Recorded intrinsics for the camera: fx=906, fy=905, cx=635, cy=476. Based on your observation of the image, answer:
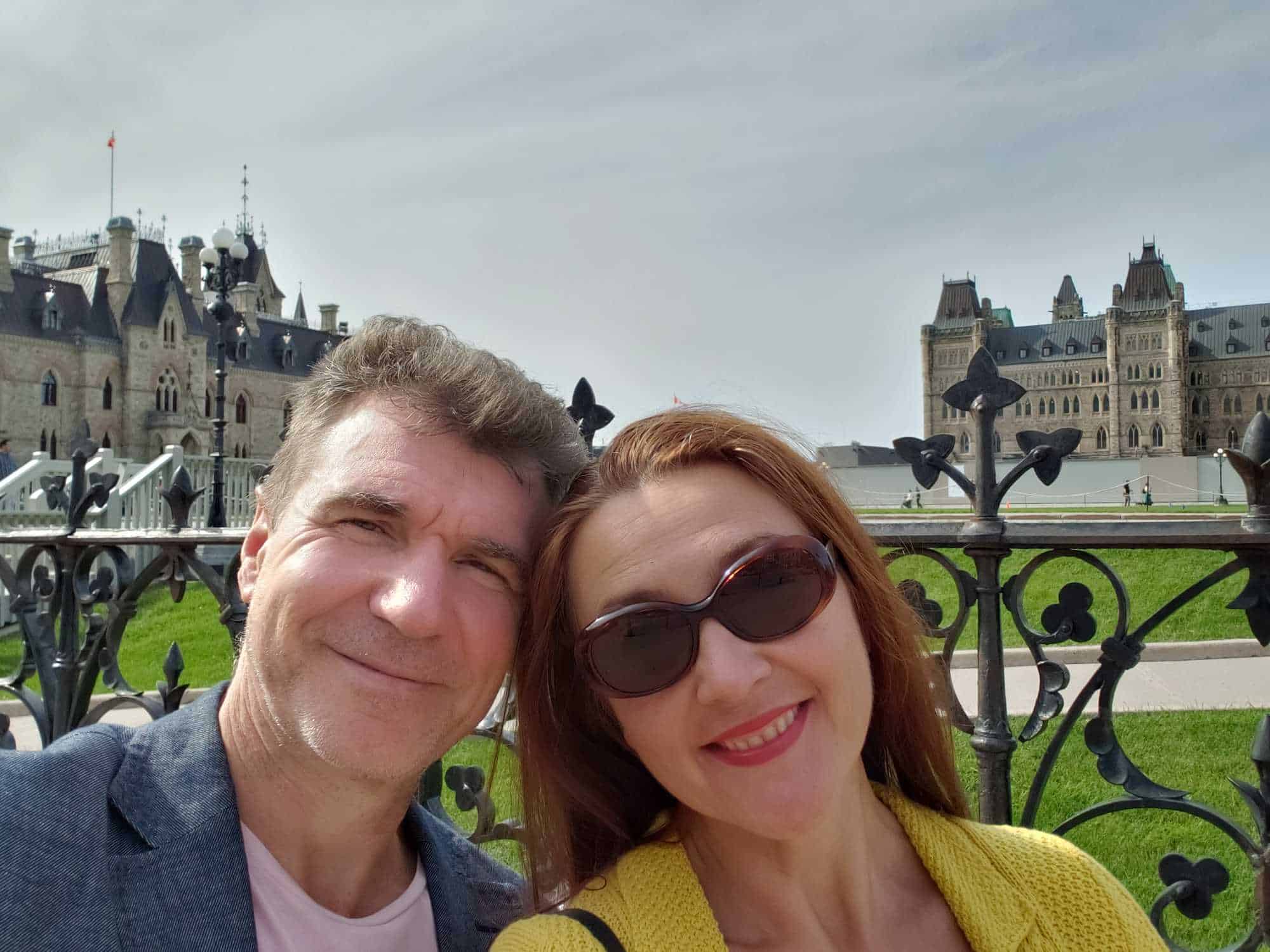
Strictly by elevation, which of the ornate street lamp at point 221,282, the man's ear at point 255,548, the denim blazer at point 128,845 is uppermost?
the ornate street lamp at point 221,282

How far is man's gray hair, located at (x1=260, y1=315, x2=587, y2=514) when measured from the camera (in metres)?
1.86

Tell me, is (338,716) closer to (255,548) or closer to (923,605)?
(255,548)

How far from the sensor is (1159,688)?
6828 millimetres

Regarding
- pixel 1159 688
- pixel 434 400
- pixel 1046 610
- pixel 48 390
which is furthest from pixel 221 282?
pixel 48 390

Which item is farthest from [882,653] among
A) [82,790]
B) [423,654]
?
[82,790]

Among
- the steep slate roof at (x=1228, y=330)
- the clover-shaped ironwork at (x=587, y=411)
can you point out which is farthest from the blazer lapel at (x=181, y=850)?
the steep slate roof at (x=1228, y=330)

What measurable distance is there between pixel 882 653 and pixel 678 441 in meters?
0.61

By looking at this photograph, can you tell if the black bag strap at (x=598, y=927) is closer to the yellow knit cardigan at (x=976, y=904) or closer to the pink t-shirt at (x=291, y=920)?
the yellow knit cardigan at (x=976, y=904)

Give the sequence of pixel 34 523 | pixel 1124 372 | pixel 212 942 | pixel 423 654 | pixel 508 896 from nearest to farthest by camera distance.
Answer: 1. pixel 212 942
2. pixel 423 654
3. pixel 508 896
4. pixel 34 523
5. pixel 1124 372

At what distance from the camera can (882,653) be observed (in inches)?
72.1

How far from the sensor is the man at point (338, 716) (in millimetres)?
1538

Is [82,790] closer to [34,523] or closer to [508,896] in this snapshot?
[508,896]

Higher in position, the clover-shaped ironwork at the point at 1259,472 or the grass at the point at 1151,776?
the clover-shaped ironwork at the point at 1259,472

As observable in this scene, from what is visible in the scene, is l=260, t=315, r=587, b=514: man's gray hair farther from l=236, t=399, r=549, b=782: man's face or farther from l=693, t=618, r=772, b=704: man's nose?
l=693, t=618, r=772, b=704: man's nose
